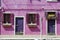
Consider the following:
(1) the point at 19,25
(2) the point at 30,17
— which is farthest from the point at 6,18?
(2) the point at 30,17

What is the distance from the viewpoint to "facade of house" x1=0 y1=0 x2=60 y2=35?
25828 millimetres

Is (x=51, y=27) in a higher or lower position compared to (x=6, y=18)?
lower

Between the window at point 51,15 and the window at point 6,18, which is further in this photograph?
the window at point 6,18

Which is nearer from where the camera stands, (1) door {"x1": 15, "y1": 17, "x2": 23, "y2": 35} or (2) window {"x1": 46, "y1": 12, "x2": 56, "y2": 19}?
(2) window {"x1": 46, "y1": 12, "x2": 56, "y2": 19}

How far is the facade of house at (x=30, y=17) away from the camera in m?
25.8

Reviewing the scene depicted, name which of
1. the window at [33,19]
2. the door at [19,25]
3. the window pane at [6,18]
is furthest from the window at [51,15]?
the window pane at [6,18]

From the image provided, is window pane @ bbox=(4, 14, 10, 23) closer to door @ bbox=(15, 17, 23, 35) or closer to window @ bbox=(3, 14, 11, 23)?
window @ bbox=(3, 14, 11, 23)

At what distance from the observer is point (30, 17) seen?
26.0 meters

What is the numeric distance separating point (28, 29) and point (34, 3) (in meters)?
2.28

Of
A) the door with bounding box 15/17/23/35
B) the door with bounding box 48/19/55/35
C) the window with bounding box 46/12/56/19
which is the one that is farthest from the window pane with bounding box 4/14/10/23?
the door with bounding box 48/19/55/35

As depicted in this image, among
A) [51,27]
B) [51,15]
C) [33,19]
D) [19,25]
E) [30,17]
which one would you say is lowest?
[51,27]

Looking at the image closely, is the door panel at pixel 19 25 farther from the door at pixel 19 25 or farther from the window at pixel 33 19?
the window at pixel 33 19

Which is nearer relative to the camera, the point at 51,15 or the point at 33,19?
the point at 51,15

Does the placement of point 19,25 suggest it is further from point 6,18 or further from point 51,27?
point 51,27
